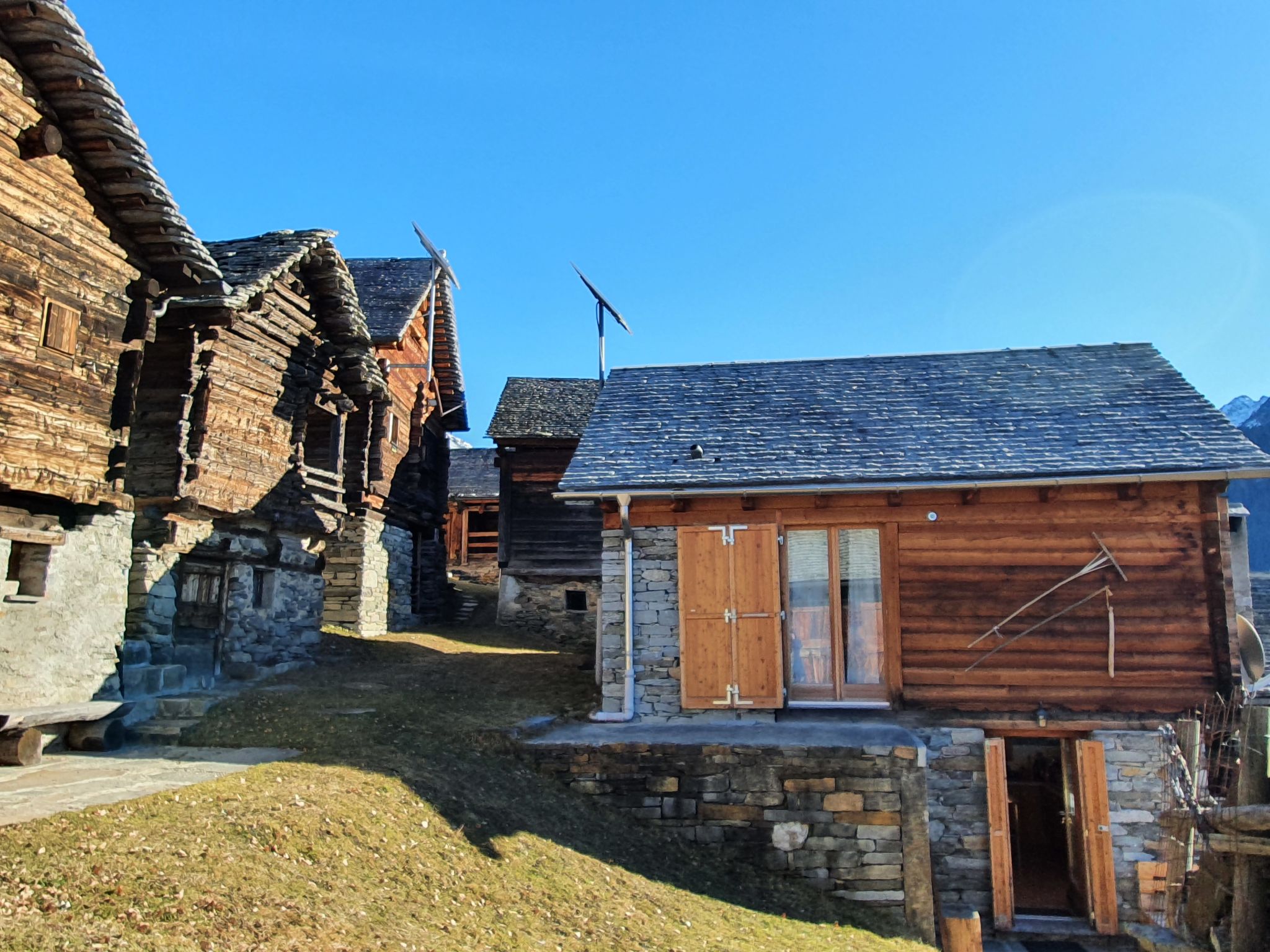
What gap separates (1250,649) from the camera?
1093cm

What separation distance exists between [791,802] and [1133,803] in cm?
413

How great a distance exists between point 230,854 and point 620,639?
19.9 feet

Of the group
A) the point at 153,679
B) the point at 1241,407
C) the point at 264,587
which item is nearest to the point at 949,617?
the point at 153,679

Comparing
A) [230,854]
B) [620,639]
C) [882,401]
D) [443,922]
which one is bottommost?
[443,922]

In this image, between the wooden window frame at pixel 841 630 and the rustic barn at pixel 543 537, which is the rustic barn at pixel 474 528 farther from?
the wooden window frame at pixel 841 630

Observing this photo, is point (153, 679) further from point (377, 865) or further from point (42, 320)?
point (377, 865)

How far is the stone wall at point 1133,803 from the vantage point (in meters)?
10.1

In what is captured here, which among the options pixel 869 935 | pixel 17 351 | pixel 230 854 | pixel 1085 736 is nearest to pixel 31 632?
pixel 17 351

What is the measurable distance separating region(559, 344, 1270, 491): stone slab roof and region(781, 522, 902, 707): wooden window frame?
2.55 feet

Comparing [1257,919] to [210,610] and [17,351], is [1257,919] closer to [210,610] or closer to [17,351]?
[17,351]

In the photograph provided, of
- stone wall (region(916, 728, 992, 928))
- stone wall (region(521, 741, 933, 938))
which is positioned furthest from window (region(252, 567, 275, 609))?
stone wall (region(916, 728, 992, 928))

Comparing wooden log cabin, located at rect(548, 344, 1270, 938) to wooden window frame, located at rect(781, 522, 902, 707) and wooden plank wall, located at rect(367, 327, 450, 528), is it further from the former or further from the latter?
wooden plank wall, located at rect(367, 327, 450, 528)

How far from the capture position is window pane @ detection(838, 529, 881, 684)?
36.9ft

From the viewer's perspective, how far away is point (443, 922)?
19.8 ft
